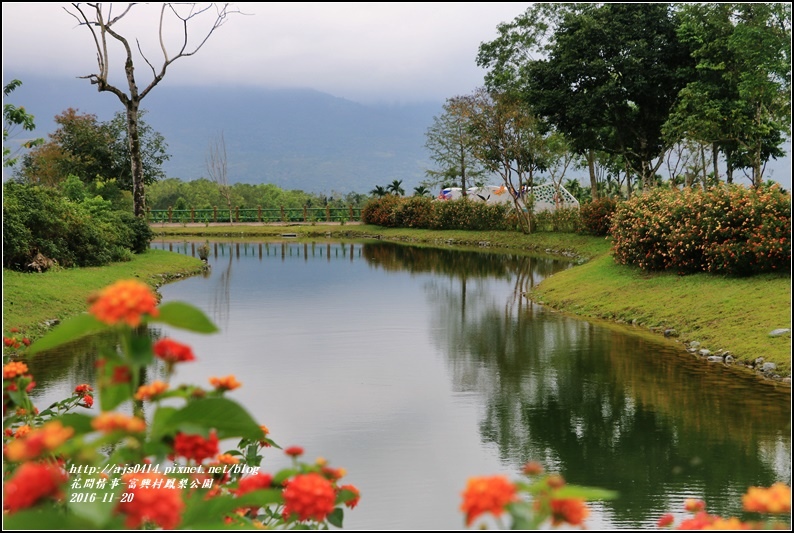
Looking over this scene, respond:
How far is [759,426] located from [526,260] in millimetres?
20224

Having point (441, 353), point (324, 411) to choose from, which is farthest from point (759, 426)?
point (441, 353)

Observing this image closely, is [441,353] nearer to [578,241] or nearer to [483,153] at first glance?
[578,241]

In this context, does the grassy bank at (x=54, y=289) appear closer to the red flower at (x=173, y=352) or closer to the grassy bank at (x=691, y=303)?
the grassy bank at (x=691, y=303)

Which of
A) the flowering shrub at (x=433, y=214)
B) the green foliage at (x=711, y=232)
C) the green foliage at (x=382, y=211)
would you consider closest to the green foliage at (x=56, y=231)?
the green foliage at (x=711, y=232)

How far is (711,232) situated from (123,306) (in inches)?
569

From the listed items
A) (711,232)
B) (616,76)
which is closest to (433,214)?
Result: (616,76)

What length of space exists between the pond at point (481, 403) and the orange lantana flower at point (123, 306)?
403 centimetres

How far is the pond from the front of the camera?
21.2 ft

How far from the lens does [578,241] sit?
99.3ft

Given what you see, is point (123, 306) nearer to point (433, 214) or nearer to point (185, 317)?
point (185, 317)

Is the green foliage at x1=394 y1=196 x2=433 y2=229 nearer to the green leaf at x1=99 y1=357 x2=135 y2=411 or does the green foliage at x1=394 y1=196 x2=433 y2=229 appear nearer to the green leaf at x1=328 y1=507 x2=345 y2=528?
the green leaf at x1=328 y1=507 x2=345 y2=528

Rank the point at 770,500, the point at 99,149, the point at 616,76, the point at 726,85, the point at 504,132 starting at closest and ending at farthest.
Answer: the point at 770,500 < the point at 726,85 < the point at 616,76 < the point at 504,132 < the point at 99,149

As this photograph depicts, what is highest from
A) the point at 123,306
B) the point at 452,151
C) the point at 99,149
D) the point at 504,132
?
the point at 452,151

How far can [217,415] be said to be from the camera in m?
2.28
